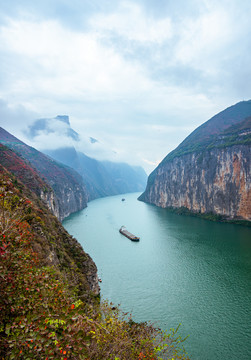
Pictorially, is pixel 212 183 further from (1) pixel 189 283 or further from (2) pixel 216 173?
(1) pixel 189 283

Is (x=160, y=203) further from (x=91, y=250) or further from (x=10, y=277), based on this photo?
(x=10, y=277)

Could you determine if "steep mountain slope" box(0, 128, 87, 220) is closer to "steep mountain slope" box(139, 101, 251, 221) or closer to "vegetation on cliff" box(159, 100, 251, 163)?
"steep mountain slope" box(139, 101, 251, 221)

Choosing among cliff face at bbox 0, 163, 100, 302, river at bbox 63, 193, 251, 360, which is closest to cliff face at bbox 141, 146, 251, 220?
river at bbox 63, 193, 251, 360

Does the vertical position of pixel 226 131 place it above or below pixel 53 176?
above

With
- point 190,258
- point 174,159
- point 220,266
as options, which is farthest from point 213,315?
point 174,159

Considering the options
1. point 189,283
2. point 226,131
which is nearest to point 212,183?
point 226,131
